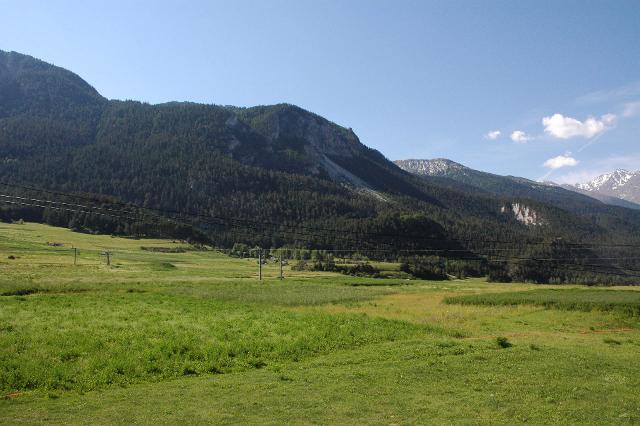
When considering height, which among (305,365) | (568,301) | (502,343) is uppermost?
(568,301)

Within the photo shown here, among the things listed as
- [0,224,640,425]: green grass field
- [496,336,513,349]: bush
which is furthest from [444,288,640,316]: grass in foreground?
[496,336,513,349]: bush

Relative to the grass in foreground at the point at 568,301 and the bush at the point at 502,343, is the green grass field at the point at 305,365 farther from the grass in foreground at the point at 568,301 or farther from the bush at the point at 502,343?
the grass in foreground at the point at 568,301

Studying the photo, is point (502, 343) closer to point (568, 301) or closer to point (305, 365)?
point (305, 365)

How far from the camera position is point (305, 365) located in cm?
2497

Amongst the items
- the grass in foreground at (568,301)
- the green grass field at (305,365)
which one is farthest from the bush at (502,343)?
the grass in foreground at (568,301)

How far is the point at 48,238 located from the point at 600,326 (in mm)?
138569

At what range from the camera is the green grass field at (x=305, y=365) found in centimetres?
1681

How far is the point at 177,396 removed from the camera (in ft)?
61.2

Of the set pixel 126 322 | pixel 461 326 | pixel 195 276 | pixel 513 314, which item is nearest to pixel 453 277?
pixel 195 276

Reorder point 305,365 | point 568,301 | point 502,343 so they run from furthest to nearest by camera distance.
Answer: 1. point 568,301
2. point 502,343
3. point 305,365

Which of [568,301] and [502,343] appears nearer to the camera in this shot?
[502,343]

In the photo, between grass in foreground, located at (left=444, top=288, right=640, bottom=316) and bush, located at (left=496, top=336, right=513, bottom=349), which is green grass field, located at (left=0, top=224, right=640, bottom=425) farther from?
grass in foreground, located at (left=444, top=288, right=640, bottom=316)

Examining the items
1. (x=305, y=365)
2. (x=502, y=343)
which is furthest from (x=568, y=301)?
(x=305, y=365)

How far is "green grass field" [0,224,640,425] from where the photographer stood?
1681cm
